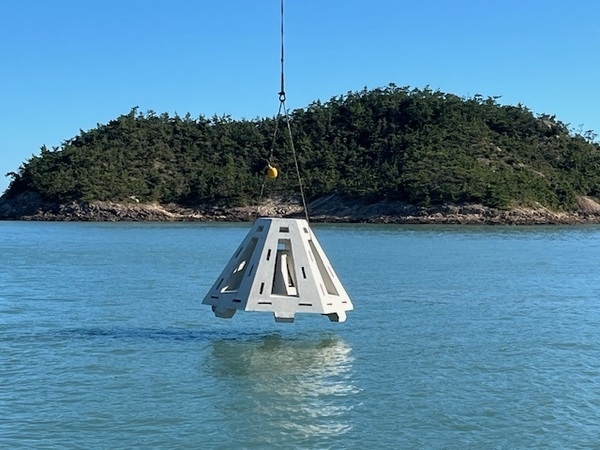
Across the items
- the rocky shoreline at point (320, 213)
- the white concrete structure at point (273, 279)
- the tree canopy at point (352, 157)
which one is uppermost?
the tree canopy at point (352, 157)

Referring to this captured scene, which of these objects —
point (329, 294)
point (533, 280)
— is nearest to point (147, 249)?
point (533, 280)

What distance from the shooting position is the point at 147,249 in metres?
60.1

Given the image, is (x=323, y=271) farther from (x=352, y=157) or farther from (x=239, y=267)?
(x=352, y=157)

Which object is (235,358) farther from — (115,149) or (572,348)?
(115,149)

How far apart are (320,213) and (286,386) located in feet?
409

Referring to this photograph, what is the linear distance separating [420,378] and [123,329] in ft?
28.2

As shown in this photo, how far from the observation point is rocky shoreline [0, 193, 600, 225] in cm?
12825

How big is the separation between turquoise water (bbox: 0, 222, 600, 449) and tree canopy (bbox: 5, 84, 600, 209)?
106978mm

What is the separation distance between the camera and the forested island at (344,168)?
134250mm

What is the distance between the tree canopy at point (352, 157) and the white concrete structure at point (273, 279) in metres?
114

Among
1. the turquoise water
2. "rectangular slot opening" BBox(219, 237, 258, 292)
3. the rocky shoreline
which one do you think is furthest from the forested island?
"rectangular slot opening" BBox(219, 237, 258, 292)

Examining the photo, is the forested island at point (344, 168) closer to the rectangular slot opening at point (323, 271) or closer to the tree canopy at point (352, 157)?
the tree canopy at point (352, 157)

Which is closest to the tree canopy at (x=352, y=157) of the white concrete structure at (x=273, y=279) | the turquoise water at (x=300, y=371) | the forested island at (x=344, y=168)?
the forested island at (x=344, y=168)

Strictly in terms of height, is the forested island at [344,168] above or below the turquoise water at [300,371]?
above
